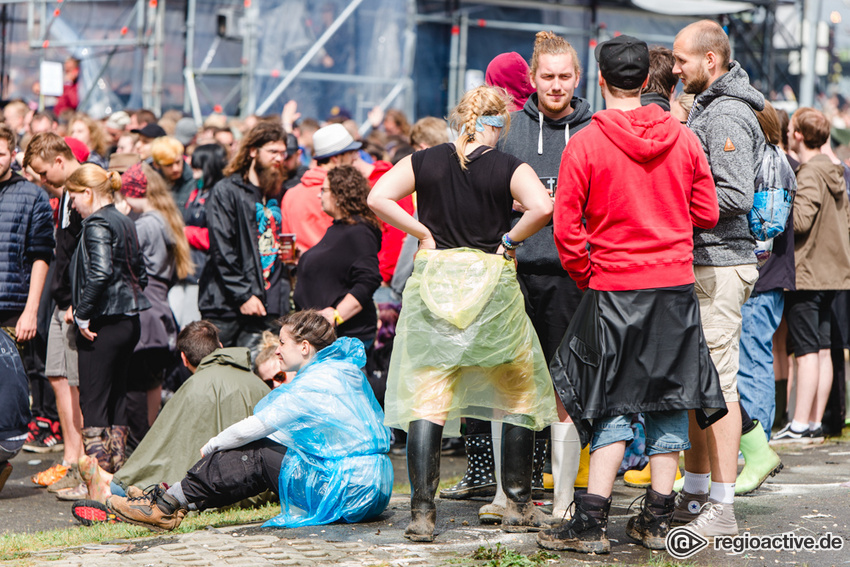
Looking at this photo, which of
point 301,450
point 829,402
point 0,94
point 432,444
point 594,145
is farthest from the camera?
point 0,94

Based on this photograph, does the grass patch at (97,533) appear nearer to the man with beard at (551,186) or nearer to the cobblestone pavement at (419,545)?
the cobblestone pavement at (419,545)

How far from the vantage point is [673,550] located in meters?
3.98

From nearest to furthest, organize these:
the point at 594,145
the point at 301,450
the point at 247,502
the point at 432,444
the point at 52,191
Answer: the point at 594,145 → the point at 432,444 → the point at 301,450 → the point at 247,502 → the point at 52,191

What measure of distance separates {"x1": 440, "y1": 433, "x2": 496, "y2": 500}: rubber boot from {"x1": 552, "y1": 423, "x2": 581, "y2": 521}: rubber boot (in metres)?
0.68

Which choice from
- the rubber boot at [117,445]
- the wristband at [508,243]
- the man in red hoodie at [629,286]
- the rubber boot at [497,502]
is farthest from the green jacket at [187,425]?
the man in red hoodie at [629,286]

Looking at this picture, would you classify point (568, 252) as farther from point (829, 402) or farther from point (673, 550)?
point (829, 402)

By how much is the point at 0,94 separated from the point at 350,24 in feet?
17.9

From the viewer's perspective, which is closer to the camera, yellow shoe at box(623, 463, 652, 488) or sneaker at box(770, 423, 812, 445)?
yellow shoe at box(623, 463, 652, 488)

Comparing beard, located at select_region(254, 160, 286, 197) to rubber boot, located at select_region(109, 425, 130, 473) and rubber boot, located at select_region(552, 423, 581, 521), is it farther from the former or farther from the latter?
rubber boot, located at select_region(552, 423, 581, 521)

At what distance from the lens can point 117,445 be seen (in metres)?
5.90

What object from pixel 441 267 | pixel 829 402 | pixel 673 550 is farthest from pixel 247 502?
pixel 829 402

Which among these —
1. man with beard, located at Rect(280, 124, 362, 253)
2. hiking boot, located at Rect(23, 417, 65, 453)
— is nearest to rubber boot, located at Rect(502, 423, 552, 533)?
man with beard, located at Rect(280, 124, 362, 253)

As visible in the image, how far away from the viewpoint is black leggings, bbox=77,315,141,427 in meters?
5.79

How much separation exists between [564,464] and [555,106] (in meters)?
1.71
